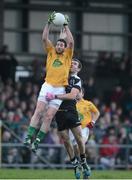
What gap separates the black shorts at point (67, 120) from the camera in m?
18.6

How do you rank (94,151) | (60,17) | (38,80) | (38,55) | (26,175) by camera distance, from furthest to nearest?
(38,55) < (38,80) < (94,151) < (26,175) < (60,17)

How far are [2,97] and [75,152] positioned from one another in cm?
872

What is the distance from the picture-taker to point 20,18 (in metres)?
32.9

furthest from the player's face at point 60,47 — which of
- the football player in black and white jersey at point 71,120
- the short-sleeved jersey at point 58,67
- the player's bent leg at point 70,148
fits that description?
the player's bent leg at point 70,148

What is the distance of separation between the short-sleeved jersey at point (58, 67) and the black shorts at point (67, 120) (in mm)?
540

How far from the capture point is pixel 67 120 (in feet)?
61.0

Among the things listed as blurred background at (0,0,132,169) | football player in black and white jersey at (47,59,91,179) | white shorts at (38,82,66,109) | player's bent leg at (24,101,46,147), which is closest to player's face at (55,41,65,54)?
football player in black and white jersey at (47,59,91,179)

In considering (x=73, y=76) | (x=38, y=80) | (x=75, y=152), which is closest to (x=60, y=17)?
(x=73, y=76)

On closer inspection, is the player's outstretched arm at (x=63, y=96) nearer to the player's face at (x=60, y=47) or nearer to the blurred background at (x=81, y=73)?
the player's face at (x=60, y=47)

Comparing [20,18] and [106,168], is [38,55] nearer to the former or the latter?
[20,18]

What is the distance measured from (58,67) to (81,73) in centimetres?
1306

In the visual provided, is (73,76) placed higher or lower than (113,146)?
higher

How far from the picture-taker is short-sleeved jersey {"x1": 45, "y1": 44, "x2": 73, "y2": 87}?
60.6ft

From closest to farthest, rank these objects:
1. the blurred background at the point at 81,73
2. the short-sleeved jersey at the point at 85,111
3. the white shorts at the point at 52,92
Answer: the white shorts at the point at 52,92 < the short-sleeved jersey at the point at 85,111 < the blurred background at the point at 81,73
